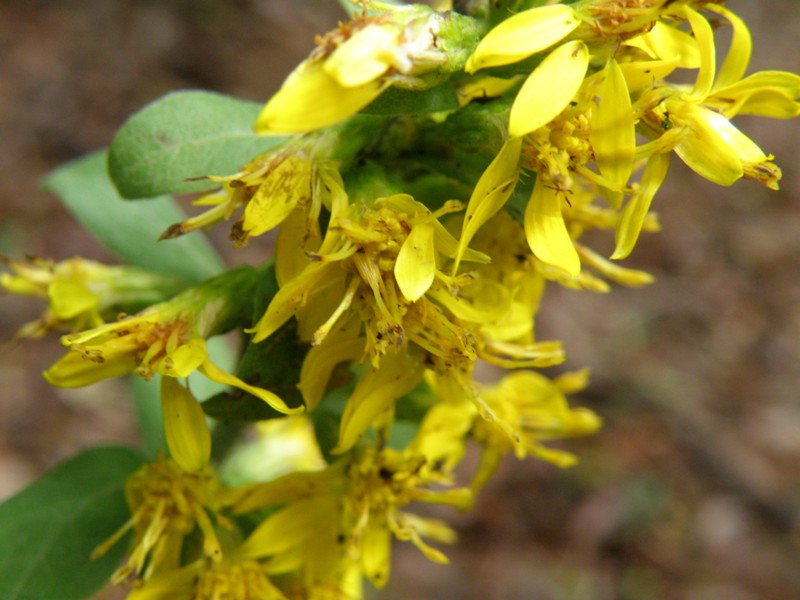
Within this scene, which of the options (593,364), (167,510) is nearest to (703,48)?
(167,510)

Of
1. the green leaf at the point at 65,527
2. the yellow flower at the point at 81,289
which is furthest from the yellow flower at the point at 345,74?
the green leaf at the point at 65,527

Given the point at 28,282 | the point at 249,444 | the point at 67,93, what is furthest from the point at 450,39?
the point at 67,93

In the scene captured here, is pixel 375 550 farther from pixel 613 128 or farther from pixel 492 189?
pixel 613 128

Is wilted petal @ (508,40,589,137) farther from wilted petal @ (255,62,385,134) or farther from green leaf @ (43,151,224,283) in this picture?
green leaf @ (43,151,224,283)

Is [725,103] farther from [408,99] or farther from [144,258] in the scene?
[144,258]

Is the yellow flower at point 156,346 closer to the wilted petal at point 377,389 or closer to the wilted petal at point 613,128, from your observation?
the wilted petal at point 377,389

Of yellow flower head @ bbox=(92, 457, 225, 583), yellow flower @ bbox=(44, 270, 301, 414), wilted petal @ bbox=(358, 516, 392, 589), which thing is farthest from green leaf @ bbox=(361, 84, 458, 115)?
wilted petal @ bbox=(358, 516, 392, 589)
